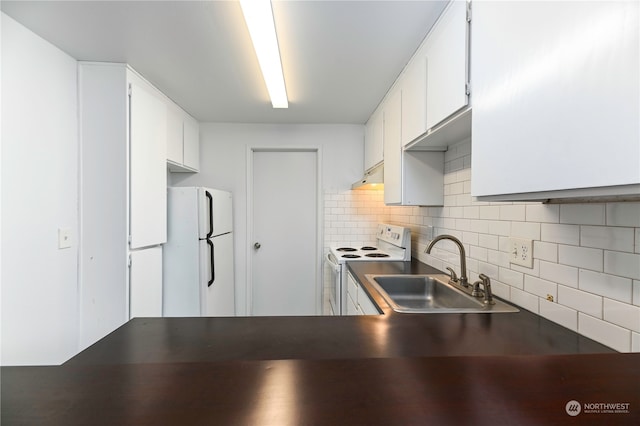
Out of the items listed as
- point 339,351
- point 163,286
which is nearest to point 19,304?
point 163,286

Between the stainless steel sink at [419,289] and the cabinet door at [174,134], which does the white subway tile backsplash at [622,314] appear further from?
the cabinet door at [174,134]

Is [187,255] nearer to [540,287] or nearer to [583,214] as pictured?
[540,287]

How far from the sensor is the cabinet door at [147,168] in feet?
6.36

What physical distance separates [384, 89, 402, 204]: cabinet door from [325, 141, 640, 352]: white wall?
371mm

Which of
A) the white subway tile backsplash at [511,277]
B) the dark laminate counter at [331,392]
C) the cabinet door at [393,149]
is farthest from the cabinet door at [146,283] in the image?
the white subway tile backsplash at [511,277]

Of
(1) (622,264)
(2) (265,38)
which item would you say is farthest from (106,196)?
(1) (622,264)

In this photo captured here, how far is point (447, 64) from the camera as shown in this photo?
1.29 meters

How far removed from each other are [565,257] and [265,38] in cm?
164

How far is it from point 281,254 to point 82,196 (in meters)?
1.91

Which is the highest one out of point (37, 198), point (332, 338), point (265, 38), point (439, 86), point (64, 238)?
point (265, 38)

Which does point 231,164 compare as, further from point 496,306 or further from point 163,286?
point 496,306

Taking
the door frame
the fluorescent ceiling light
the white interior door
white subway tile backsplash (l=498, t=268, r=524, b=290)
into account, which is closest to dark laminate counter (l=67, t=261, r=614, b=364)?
white subway tile backsplash (l=498, t=268, r=524, b=290)

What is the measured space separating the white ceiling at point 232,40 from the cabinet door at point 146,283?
132 centimetres

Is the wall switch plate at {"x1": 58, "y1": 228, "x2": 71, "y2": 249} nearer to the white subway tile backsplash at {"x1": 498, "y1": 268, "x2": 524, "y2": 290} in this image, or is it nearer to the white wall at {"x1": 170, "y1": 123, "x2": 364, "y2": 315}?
the white wall at {"x1": 170, "y1": 123, "x2": 364, "y2": 315}
